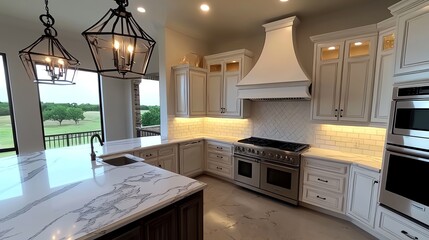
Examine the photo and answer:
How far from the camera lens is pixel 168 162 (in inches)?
137

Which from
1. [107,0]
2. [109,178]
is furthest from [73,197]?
[107,0]

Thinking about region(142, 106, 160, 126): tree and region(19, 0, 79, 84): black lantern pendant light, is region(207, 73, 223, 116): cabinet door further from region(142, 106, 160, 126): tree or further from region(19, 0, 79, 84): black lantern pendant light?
region(142, 106, 160, 126): tree

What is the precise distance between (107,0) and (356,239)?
15.2 ft

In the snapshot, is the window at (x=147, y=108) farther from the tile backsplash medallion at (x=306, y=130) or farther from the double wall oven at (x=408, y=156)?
the double wall oven at (x=408, y=156)

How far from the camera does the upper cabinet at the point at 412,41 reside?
5.66 feet

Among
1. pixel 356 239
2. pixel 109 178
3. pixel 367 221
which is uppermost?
pixel 109 178

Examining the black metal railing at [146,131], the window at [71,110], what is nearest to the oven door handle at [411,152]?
the black metal railing at [146,131]

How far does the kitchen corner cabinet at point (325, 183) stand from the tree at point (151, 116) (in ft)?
15.8

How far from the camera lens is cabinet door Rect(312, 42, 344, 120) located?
2.69 metres

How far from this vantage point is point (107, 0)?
8.79ft

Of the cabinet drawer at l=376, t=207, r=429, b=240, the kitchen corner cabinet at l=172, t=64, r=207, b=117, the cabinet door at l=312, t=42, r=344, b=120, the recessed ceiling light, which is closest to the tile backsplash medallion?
the cabinet door at l=312, t=42, r=344, b=120

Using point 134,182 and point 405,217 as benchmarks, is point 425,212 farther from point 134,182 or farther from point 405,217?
point 134,182

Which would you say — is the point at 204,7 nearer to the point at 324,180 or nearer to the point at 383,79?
the point at 383,79

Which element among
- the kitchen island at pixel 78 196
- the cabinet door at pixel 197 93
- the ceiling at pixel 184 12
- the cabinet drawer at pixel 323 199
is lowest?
the cabinet drawer at pixel 323 199
